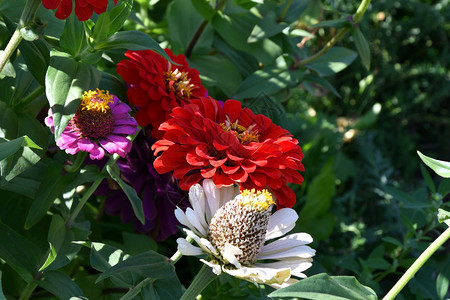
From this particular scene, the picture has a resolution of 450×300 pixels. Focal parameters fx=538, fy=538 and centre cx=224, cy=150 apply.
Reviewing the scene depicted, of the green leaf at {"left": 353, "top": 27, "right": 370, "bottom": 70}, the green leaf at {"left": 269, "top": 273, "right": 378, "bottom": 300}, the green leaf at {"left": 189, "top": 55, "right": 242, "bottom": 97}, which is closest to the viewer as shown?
the green leaf at {"left": 269, "top": 273, "right": 378, "bottom": 300}

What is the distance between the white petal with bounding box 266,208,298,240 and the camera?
485 millimetres

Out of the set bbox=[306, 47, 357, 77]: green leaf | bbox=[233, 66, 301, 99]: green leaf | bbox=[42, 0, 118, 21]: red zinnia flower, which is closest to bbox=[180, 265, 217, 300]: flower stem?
bbox=[42, 0, 118, 21]: red zinnia flower

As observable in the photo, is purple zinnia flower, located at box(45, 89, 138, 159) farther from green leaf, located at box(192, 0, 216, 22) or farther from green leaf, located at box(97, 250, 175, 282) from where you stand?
green leaf, located at box(192, 0, 216, 22)

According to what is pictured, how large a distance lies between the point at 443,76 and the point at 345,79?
25cm

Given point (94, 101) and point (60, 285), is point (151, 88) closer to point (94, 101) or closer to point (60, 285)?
point (94, 101)

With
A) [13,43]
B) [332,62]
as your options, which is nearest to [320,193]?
[332,62]

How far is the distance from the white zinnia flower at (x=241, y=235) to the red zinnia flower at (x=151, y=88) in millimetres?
110

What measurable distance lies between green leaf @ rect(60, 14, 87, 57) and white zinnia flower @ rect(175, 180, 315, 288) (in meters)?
0.20

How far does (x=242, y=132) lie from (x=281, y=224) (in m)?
0.11

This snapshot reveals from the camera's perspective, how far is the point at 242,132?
0.55 m

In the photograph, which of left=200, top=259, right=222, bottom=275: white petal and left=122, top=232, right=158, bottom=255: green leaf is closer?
left=200, top=259, right=222, bottom=275: white petal

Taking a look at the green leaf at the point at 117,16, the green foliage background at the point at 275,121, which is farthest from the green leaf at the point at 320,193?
the green leaf at the point at 117,16

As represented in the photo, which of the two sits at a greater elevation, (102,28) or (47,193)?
(102,28)

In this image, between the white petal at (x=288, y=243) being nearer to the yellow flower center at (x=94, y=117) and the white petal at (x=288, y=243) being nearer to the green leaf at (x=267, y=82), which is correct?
the yellow flower center at (x=94, y=117)
